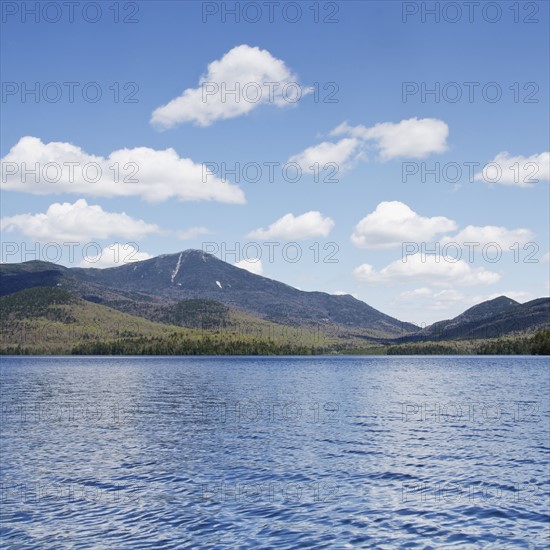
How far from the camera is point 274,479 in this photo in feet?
153

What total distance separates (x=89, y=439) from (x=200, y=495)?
29.3m

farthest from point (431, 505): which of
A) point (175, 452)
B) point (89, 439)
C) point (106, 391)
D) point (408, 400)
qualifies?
point (106, 391)

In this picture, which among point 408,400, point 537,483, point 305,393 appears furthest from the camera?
point 305,393

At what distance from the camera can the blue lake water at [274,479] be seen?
33.7 metres

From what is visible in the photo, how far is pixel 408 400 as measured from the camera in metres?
117

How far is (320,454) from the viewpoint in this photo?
57438 mm

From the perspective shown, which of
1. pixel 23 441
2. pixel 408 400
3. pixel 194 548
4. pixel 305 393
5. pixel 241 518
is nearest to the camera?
pixel 194 548

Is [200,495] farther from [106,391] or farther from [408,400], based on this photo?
[106,391]

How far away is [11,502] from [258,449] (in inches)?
1045

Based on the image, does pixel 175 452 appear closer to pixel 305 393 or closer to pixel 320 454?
pixel 320 454

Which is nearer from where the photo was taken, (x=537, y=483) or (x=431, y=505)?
(x=431, y=505)

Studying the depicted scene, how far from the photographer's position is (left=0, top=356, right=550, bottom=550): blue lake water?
110ft

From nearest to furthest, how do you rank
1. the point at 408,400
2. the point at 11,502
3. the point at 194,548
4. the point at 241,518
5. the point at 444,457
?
the point at 194,548 < the point at 241,518 < the point at 11,502 < the point at 444,457 < the point at 408,400

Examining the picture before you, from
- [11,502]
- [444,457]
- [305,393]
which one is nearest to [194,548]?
[11,502]
